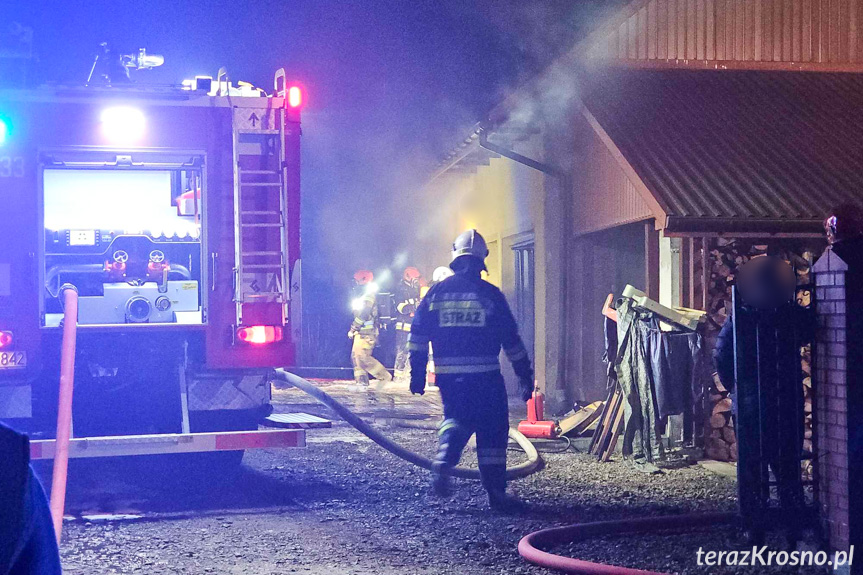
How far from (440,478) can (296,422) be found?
1068mm

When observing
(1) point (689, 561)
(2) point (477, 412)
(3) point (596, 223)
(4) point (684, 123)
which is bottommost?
(1) point (689, 561)

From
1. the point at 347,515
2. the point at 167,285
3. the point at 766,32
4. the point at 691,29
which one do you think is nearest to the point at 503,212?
the point at 691,29

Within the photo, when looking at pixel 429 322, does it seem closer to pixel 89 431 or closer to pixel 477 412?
pixel 477 412

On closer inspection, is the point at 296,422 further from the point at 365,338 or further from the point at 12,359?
the point at 365,338

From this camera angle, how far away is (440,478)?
6.34 m

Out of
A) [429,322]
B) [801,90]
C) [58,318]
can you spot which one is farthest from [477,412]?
[801,90]

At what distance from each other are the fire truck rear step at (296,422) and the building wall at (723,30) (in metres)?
7.43

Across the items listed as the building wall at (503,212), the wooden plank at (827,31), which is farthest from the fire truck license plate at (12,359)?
the wooden plank at (827,31)

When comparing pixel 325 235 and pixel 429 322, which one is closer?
pixel 429 322

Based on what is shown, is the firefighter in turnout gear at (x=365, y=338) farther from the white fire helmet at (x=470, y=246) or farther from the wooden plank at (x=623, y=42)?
the white fire helmet at (x=470, y=246)

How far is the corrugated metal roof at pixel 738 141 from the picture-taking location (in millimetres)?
8625

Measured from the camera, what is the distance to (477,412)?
6.28 meters

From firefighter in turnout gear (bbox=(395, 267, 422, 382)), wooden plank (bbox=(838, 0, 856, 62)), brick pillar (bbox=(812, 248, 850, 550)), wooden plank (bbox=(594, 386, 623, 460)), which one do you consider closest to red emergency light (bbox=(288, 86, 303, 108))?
brick pillar (bbox=(812, 248, 850, 550))

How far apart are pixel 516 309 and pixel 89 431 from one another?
9.42 meters
